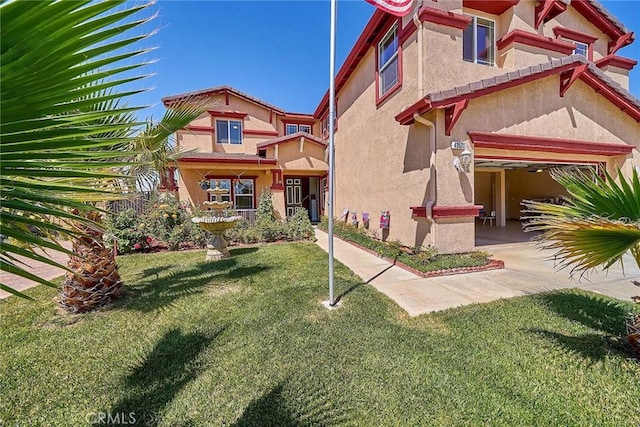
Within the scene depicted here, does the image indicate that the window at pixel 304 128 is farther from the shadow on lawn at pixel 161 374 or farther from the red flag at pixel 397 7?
the shadow on lawn at pixel 161 374

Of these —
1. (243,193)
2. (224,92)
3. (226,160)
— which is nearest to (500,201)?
(243,193)

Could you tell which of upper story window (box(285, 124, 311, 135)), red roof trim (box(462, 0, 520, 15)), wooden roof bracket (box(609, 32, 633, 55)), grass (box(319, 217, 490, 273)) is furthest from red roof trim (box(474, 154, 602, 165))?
upper story window (box(285, 124, 311, 135))

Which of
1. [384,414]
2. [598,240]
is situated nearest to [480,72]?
[598,240]

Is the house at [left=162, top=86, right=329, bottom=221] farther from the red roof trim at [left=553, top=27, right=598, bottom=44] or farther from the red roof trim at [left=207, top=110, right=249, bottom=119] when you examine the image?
the red roof trim at [left=553, top=27, right=598, bottom=44]

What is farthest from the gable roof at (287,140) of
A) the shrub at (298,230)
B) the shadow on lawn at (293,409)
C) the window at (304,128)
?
the shadow on lawn at (293,409)

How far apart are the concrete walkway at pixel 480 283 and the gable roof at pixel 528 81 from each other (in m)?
3.79

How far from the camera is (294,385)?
2.78 meters

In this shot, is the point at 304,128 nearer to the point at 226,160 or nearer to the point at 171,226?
the point at 226,160

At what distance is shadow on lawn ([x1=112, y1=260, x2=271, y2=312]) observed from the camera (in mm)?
4893

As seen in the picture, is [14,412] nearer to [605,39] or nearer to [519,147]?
[519,147]

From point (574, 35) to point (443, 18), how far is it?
6.82m

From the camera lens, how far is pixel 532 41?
26.5 ft

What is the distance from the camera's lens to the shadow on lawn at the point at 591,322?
3.24 meters

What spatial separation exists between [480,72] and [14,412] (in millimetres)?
10610
